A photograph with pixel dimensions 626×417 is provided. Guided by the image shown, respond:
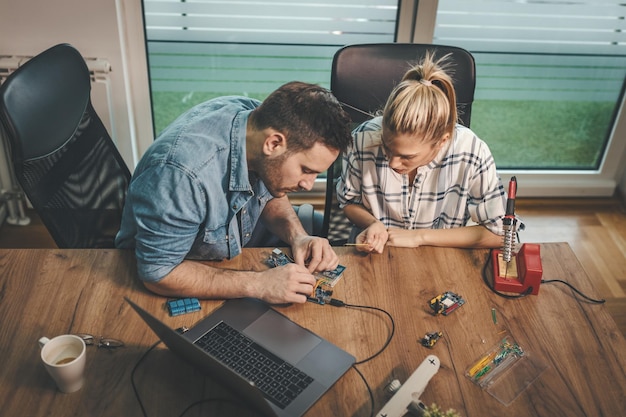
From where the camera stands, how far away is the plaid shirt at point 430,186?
169cm

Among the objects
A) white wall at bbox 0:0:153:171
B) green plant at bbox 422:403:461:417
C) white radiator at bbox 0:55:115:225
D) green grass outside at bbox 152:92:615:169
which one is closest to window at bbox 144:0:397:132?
white wall at bbox 0:0:153:171

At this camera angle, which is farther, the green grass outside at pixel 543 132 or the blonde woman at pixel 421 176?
the green grass outside at pixel 543 132

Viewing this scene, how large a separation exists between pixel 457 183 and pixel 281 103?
0.63 m

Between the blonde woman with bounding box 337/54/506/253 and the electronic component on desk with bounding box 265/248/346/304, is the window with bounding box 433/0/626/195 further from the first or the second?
the electronic component on desk with bounding box 265/248/346/304

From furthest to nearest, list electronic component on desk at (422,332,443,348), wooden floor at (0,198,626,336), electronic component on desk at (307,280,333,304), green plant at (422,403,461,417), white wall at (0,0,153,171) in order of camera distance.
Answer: wooden floor at (0,198,626,336) < white wall at (0,0,153,171) < electronic component on desk at (307,280,333,304) < electronic component on desk at (422,332,443,348) < green plant at (422,403,461,417)

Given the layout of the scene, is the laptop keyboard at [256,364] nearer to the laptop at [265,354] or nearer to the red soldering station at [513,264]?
the laptop at [265,354]

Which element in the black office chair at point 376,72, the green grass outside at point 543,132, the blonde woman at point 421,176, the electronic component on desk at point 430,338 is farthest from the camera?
the green grass outside at point 543,132

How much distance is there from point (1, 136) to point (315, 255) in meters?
1.78

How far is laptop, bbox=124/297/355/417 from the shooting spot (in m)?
1.15

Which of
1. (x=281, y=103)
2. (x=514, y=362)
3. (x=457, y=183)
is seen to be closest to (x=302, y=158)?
(x=281, y=103)

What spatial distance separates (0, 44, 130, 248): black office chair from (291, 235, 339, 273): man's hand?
657 mm

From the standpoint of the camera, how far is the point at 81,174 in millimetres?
1730

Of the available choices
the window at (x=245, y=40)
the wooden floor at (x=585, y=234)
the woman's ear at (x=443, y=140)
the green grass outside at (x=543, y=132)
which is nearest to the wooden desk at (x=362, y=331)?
the woman's ear at (x=443, y=140)

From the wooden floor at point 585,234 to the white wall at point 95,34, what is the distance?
652mm
